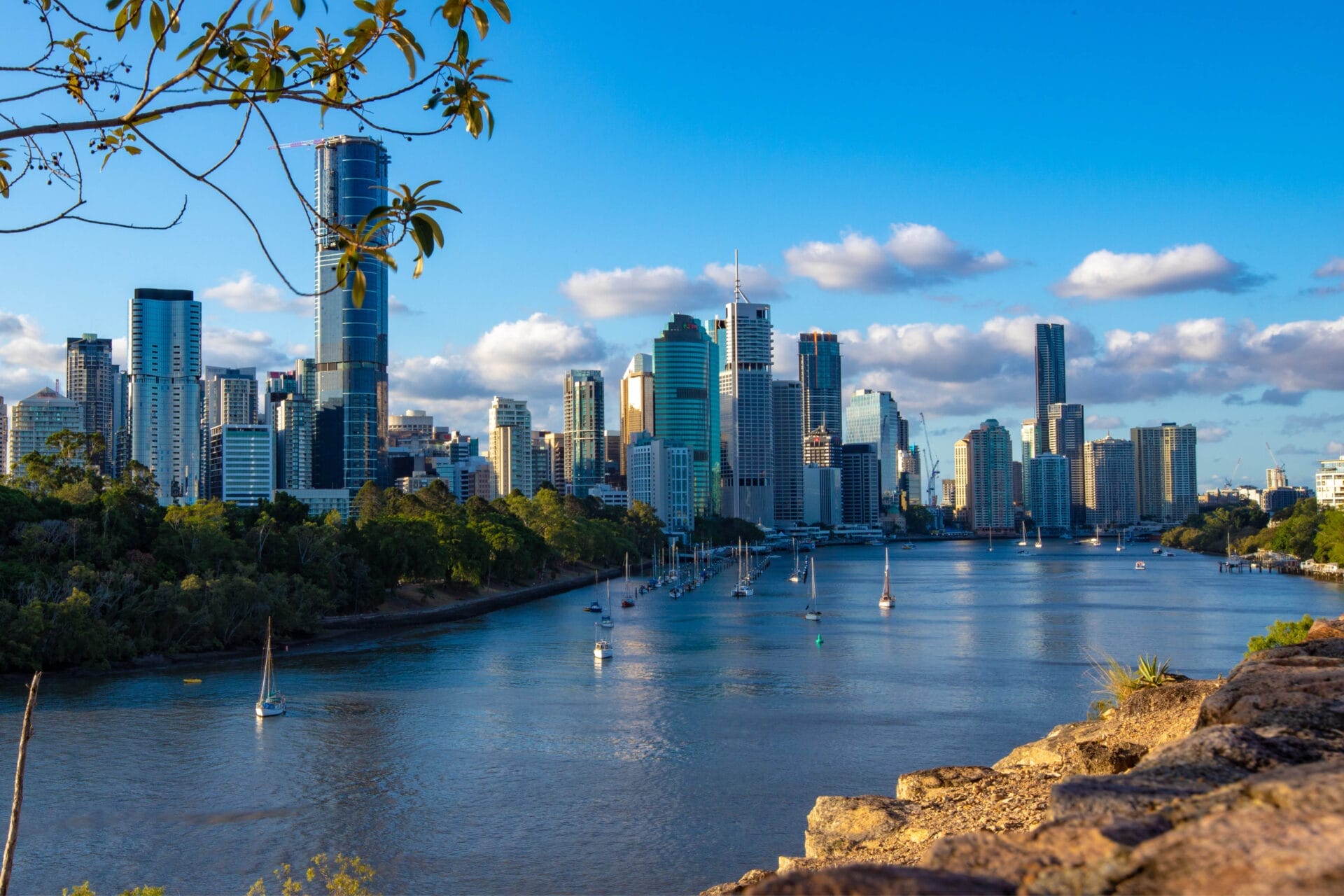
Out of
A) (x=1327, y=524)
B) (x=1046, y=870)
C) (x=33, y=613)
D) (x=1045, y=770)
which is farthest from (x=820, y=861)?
(x=1327, y=524)

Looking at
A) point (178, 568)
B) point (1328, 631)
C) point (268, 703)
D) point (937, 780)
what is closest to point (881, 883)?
point (937, 780)

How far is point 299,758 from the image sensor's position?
122 feet

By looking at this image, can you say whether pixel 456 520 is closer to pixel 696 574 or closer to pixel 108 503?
pixel 108 503

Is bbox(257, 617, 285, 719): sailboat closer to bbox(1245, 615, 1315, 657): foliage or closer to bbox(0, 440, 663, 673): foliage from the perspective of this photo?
bbox(0, 440, 663, 673): foliage

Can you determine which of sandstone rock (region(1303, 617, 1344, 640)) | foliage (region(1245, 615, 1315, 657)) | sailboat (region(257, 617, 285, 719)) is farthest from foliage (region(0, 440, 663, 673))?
sandstone rock (region(1303, 617, 1344, 640))

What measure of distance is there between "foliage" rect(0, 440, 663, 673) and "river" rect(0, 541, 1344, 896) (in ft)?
9.85

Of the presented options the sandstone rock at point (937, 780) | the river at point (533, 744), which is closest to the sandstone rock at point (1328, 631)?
the sandstone rock at point (937, 780)

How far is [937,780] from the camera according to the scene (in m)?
15.4

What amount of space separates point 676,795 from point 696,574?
114211mm

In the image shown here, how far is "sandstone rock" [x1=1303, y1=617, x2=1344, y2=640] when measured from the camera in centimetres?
1700

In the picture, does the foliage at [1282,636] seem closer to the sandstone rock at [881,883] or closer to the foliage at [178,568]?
the sandstone rock at [881,883]

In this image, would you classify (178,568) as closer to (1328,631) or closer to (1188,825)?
(1328,631)

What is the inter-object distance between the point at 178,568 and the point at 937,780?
203ft

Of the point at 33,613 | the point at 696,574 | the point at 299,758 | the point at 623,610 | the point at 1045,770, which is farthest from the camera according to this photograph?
the point at 696,574
